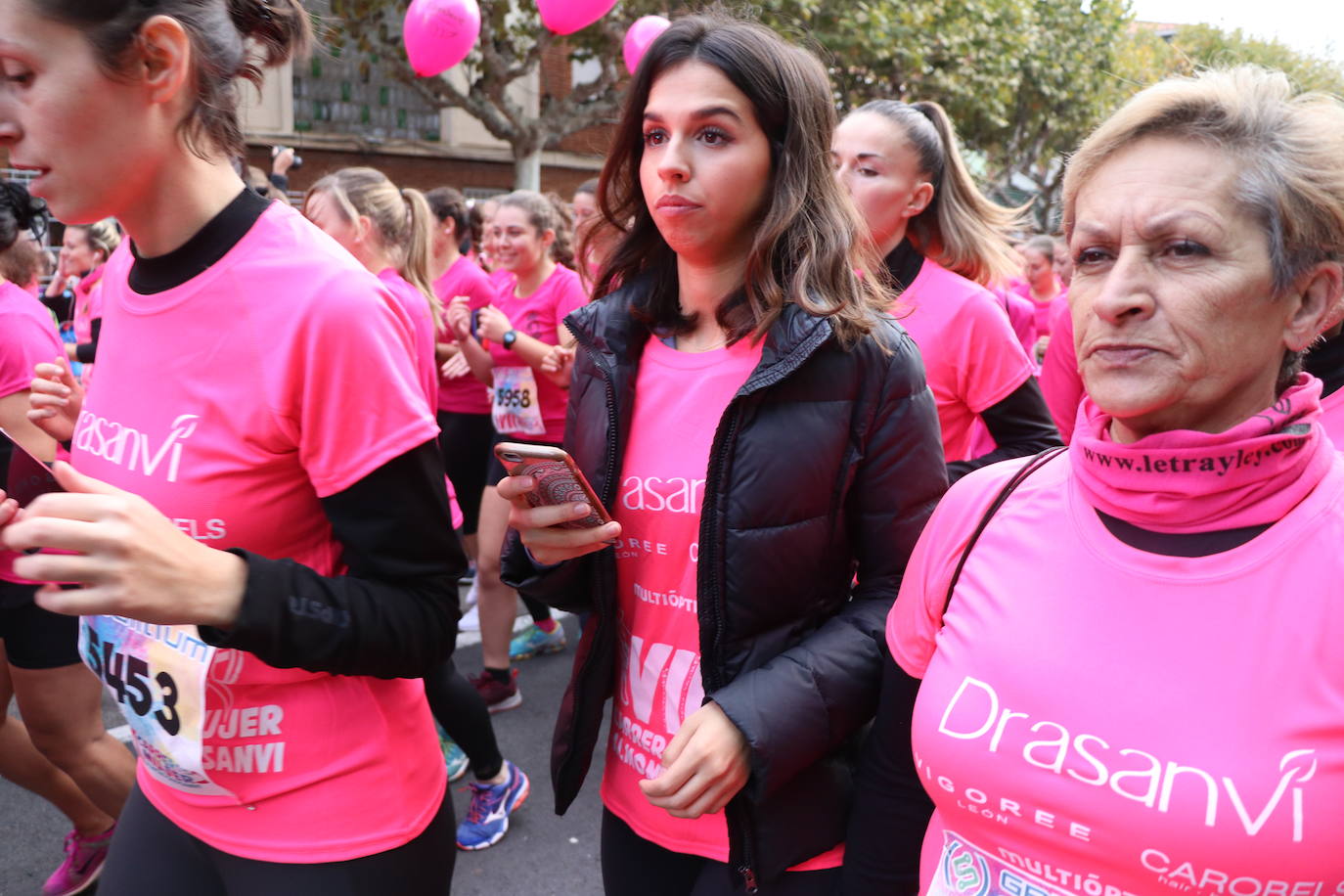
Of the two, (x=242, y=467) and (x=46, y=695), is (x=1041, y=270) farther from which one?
(x=242, y=467)

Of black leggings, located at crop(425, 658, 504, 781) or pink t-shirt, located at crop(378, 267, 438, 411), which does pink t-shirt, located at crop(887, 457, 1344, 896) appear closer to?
black leggings, located at crop(425, 658, 504, 781)

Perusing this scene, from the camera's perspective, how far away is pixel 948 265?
322cm

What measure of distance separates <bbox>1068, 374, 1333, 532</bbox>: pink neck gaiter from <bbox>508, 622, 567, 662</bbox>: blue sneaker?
13.5 ft

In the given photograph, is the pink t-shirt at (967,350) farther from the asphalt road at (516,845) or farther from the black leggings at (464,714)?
the asphalt road at (516,845)

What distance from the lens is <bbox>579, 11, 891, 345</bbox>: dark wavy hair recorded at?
5.72 feet

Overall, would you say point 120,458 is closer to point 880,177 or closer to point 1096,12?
point 880,177

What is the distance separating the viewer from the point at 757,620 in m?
1.62

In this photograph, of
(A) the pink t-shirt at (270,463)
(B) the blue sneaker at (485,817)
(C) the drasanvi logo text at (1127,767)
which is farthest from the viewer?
(B) the blue sneaker at (485,817)

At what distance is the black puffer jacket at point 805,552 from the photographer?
1.56 m

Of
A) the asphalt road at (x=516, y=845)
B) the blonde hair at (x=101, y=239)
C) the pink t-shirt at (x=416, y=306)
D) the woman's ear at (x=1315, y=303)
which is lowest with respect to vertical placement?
the asphalt road at (x=516, y=845)

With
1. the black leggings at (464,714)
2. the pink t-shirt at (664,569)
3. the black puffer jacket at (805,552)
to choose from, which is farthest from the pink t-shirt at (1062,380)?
the black leggings at (464,714)

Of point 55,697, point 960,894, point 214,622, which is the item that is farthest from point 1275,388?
point 55,697

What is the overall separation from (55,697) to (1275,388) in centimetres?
297

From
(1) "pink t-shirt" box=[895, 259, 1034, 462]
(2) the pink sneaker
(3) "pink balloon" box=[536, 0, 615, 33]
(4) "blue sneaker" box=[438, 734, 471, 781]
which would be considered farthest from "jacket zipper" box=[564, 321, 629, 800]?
(3) "pink balloon" box=[536, 0, 615, 33]
